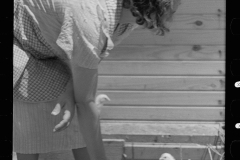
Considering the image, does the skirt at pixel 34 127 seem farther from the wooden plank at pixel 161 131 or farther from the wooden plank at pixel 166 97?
the wooden plank at pixel 166 97

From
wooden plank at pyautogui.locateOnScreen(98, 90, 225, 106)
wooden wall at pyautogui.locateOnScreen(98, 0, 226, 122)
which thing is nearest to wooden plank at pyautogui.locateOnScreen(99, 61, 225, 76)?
wooden wall at pyautogui.locateOnScreen(98, 0, 226, 122)

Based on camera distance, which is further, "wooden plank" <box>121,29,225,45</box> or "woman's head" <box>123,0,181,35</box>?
"wooden plank" <box>121,29,225,45</box>

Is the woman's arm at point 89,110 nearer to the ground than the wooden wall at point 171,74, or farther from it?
farther from it

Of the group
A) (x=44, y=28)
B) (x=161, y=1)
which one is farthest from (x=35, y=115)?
(x=161, y=1)

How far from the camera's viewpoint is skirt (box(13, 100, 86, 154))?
1348mm

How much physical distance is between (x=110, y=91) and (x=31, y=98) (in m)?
1.49

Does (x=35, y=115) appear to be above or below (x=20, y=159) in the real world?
above

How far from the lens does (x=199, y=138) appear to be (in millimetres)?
2283

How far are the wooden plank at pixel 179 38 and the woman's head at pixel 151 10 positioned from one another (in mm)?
1436

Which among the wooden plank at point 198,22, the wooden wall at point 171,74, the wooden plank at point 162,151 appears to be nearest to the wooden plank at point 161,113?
the wooden wall at point 171,74

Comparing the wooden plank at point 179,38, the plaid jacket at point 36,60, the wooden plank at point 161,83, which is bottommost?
the wooden plank at point 161,83

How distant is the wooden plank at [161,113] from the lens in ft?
9.04

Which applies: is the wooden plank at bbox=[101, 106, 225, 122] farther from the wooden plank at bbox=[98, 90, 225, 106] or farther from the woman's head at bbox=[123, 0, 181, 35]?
the woman's head at bbox=[123, 0, 181, 35]
